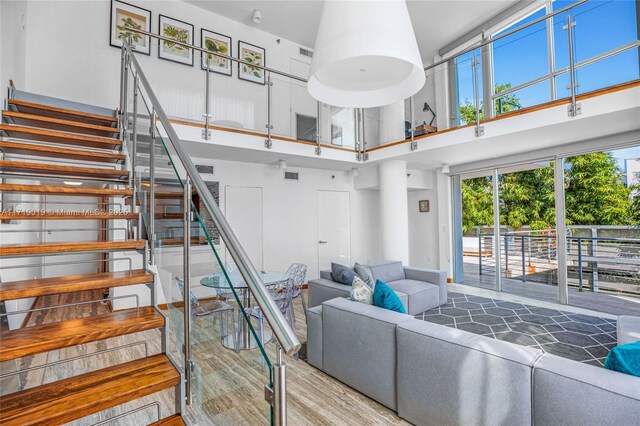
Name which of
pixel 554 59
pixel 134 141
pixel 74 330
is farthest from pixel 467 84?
pixel 74 330

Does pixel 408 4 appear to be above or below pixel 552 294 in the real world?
above

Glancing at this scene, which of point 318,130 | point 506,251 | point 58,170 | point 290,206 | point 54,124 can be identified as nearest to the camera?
point 58,170

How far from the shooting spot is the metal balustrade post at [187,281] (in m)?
1.52

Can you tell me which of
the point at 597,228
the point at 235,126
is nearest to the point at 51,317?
the point at 235,126

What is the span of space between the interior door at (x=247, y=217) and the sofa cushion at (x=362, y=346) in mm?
3214

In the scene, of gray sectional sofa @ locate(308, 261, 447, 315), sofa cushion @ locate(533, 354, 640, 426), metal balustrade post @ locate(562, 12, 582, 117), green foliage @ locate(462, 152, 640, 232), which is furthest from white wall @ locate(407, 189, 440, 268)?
sofa cushion @ locate(533, 354, 640, 426)

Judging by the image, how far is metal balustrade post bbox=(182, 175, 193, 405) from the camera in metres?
1.52

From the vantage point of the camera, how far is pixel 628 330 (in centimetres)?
280

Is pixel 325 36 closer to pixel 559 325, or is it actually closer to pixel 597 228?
pixel 559 325

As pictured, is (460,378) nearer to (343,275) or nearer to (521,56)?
(343,275)

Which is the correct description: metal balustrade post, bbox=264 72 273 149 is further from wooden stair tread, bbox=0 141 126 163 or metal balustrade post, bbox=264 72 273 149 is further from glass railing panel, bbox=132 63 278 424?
glass railing panel, bbox=132 63 278 424

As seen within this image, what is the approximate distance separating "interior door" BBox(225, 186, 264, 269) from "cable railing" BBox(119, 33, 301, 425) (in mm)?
3254

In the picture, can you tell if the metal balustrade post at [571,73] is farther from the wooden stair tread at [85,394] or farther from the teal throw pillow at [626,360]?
the wooden stair tread at [85,394]

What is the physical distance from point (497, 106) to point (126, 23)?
20.0ft
